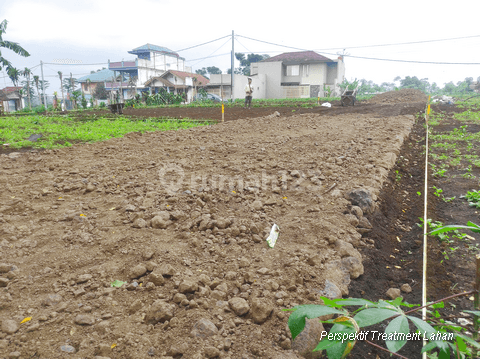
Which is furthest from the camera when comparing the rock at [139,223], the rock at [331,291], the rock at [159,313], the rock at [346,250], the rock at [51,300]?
the rock at [139,223]

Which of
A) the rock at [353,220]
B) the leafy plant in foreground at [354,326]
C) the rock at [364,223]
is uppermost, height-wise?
the leafy plant in foreground at [354,326]

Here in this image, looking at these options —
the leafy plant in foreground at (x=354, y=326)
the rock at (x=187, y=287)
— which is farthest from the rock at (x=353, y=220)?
the leafy plant in foreground at (x=354, y=326)

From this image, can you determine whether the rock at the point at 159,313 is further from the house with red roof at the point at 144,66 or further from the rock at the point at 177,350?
the house with red roof at the point at 144,66

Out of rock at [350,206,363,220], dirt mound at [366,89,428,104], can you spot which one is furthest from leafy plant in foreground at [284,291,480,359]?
dirt mound at [366,89,428,104]

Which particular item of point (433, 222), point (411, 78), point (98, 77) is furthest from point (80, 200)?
point (411, 78)

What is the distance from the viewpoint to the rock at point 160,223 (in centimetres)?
301

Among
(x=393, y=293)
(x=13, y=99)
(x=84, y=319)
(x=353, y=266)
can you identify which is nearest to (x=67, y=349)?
(x=84, y=319)

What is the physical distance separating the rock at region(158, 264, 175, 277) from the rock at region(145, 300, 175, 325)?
1.01ft

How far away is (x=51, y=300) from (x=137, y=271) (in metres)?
0.56

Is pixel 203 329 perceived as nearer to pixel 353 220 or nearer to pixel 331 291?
pixel 331 291

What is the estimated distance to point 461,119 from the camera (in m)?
12.0

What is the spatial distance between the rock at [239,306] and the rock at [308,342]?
1.14 feet

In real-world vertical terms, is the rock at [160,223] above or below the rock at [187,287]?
above

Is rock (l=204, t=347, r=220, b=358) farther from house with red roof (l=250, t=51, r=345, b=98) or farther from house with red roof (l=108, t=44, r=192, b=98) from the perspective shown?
house with red roof (l=108, t=44, r=192, b=98)
